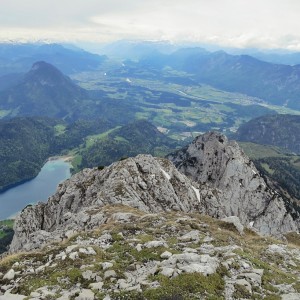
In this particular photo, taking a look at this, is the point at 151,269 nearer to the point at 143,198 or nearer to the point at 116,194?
the point at 116,194

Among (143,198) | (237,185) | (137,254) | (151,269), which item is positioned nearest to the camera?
(151,269)

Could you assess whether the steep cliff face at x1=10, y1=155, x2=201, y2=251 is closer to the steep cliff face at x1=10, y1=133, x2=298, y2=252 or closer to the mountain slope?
the steep cliff face at x1=10, y1=133, x2=298, y2=252

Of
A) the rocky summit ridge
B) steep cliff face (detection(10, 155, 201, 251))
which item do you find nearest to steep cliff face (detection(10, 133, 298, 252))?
steep cliff face (detection(10, 155, 201, 251))

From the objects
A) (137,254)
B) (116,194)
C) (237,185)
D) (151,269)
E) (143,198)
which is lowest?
(237,185)

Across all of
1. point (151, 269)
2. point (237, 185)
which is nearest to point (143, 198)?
point (151, 269)

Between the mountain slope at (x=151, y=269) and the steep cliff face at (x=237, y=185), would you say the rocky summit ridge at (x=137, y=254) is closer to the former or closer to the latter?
the mountain slope at (x=151, y=269)

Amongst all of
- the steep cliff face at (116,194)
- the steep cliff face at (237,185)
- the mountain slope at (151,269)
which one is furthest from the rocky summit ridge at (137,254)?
the steep cliff face at (237,185)

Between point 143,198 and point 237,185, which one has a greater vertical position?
point 143,198
